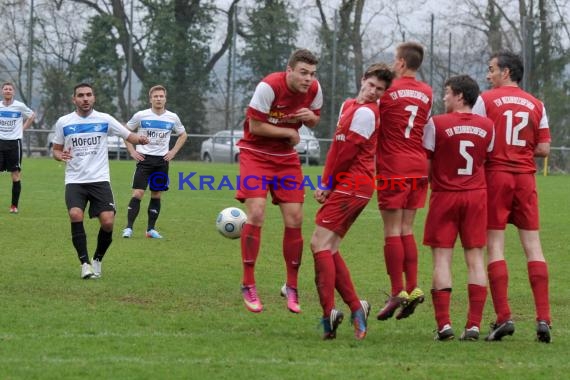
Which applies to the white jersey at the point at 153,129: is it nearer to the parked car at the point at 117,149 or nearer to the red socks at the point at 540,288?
the red socks at the point at 540,288

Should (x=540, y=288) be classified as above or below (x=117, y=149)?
below

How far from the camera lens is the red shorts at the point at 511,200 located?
7.61 metres

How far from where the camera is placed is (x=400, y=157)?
796 cm

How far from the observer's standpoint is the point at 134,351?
22.4 feet

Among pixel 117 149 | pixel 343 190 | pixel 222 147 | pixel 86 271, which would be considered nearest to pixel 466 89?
pixel 343 190

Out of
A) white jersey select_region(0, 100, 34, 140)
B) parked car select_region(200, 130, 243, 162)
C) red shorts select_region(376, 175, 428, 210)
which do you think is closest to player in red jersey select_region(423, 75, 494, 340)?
red shorts select_region(376, 175, 428, 210)

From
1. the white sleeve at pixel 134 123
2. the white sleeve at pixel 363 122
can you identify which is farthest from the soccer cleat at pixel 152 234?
the white sleeve at pixel 363 122

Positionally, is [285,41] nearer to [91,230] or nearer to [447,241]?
[91,230]

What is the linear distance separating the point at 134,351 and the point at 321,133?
31.3 m

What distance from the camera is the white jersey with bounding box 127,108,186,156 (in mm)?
14547

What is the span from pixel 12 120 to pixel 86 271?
8202mm

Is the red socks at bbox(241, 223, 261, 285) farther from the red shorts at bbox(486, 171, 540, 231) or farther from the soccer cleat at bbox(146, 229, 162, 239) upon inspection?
the soccer cleat at bbox(146, 229, 162, 239)

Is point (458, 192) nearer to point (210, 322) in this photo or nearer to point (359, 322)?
point (359, 322)

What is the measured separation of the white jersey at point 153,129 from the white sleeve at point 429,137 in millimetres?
7471
